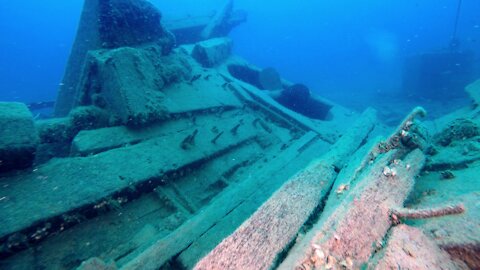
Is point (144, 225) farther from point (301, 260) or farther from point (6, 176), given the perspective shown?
point (301, 260)

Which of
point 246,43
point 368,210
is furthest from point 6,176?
point 246,43

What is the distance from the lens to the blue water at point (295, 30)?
83750 mm

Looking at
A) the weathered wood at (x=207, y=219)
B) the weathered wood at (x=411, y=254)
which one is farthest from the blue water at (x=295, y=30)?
the weathered wood at (x=411, y=254)

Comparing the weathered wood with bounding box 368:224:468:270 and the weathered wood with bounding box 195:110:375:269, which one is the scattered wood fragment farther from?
the weathered wood with bounding box 195:110:375:269

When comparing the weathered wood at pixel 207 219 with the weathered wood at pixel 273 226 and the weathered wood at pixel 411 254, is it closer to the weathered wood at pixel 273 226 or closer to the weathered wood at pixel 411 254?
the weathered wood at pixel 273 226

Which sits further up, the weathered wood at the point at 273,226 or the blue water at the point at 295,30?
the weathered wood at the point at 273,226

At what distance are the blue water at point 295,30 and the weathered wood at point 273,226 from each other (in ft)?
245

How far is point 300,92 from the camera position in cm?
893

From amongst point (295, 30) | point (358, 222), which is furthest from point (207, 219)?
point (295, 30)

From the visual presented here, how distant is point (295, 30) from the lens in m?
142

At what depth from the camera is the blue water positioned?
8375 centimetres

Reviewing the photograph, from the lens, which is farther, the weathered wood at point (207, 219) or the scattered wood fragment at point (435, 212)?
the weathered wood at point (207, 219)

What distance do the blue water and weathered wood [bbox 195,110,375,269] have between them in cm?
7457

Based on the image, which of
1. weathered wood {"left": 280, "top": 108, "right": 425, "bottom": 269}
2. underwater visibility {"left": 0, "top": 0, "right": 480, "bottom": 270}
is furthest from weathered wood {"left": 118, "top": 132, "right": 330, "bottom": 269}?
weathered wood {"left": 280, "top": 108, "right": 425, "bottom": 269}
